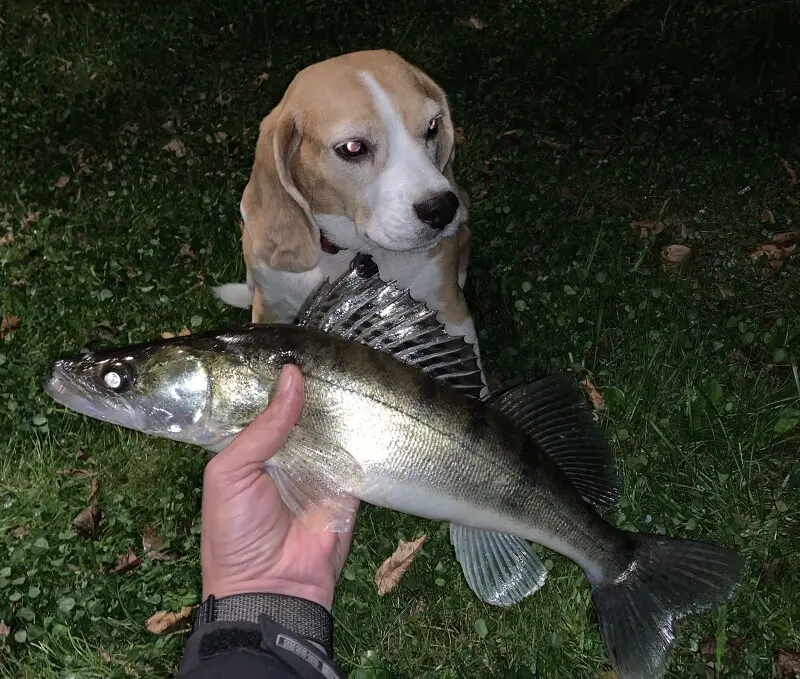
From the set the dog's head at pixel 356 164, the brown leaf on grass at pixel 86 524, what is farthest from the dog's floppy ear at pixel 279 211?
the brown leaf on grass at pixel 86 524

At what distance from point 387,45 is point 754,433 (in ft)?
17.6

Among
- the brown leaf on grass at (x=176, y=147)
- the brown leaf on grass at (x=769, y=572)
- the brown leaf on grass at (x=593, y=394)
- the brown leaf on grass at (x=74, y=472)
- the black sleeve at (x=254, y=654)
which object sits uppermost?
the black sleeve at (x=254, y=654)

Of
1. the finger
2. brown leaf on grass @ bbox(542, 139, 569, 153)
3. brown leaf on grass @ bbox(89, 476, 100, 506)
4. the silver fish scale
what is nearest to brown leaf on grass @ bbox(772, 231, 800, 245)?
brown leaf on grass @ bbox(542, 139, 569, 153)

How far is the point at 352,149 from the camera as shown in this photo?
10.8 ft

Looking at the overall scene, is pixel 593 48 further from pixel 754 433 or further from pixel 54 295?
pixel 54 295

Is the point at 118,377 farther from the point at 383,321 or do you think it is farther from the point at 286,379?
the point at 383,321

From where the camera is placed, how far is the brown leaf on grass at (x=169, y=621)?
3.60 m

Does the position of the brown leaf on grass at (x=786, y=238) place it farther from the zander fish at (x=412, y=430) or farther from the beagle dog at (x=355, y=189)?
the zander fish at (x=412, y=430)

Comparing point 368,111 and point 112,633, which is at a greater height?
point 368,111

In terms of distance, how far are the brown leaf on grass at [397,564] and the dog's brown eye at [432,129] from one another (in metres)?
2.21

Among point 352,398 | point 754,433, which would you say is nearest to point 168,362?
point 352,398

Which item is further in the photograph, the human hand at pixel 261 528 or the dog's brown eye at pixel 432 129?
the dog's brown eye at pixel 432 129

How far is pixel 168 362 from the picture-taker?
2449mm

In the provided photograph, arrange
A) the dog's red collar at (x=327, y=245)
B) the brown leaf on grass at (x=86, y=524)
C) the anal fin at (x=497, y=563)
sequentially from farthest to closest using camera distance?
the brown leaf on grass at (x=86, y=524) < the dog's red collar at (x=327, y=245) < the anal fin at (x=497, y=563)
